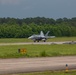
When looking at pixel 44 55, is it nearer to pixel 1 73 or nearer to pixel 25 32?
pixel 1 73

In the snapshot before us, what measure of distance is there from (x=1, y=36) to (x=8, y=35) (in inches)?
155

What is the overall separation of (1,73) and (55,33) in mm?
152497

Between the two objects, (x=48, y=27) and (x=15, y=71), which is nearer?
(x=15, y=71)

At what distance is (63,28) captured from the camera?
596 ft

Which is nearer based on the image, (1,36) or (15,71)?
(15,71)

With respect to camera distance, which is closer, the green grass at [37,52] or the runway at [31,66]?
the runway at [31,66]

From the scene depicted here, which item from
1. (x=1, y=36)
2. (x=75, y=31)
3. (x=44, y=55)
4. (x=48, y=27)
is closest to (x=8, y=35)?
(x=1, y=36)

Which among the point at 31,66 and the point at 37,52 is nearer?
the point at 31,66

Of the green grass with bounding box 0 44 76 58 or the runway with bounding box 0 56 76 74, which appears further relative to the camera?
the green grass with bounding box 0 44 76 58

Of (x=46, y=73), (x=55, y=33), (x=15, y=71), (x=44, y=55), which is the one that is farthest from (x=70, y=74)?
(x=55, y=33)

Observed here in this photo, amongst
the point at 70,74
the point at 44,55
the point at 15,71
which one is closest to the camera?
the point at 70,74

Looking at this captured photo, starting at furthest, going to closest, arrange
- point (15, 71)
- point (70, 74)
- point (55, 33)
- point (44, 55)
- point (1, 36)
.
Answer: point (55, 33), point (1, 36), point (44, 55), point (15, 71), point (70, 74)

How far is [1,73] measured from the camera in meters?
21.6

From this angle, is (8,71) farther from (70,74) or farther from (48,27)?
(48,27)
